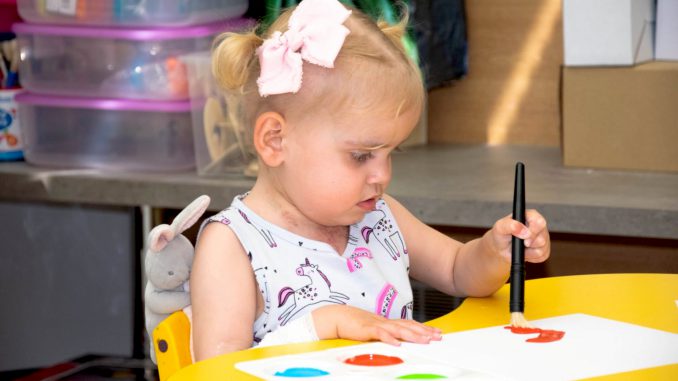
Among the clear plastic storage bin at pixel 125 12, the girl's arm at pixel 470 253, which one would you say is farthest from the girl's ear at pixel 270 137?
the clear plastic storage bin at pixel 125 12

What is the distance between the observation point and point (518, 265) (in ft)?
4.01

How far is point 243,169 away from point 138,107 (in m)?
0.24

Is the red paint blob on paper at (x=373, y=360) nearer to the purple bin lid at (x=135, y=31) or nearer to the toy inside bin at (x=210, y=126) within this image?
the toy inside bin at (x=210, y=126)

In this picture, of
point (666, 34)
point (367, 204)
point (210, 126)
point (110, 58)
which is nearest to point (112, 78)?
point (110, 58)

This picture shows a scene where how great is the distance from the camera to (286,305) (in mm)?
1311

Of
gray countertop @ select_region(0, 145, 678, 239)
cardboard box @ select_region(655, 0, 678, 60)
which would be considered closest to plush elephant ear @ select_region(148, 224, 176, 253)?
gray countertop @ select_region(0, 145, 678, 239)

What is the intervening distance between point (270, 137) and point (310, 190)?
0.07 m

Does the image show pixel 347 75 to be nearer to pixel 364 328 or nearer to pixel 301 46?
pixel 301 46

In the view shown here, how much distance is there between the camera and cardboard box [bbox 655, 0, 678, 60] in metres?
2.29

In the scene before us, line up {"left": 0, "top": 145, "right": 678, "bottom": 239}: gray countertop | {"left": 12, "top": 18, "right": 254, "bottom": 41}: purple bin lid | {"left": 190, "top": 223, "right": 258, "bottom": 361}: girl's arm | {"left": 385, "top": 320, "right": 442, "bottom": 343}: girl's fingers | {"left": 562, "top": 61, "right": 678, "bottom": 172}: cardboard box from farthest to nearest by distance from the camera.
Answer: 1. {"left": 12, "top": 18, "right": 254, "bottom": 41}: purple bin lid
2. {"left": 562, "top": 61, "right": 678, "bottom": 172}: cardboard box
3. {"left": 0, "top": 145, "right": 678, "bottom": 239}: gray countertop
4. {"left": 190, "top": 223, "right": 258, "bottom": 361}: girl's arm
5. {"left": 385, "top": 320, "right": 442, "bottom": 343}: girl's fingers

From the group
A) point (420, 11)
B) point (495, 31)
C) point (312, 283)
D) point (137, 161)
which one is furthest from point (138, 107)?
point (312, 283)

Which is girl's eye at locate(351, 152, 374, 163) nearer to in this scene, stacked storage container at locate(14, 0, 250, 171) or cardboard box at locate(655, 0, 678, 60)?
stacked storage container at locate(14, 0, 250, 171)

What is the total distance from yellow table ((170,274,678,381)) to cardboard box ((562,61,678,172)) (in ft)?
2.72

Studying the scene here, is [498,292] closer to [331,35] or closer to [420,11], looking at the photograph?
[331,35]
